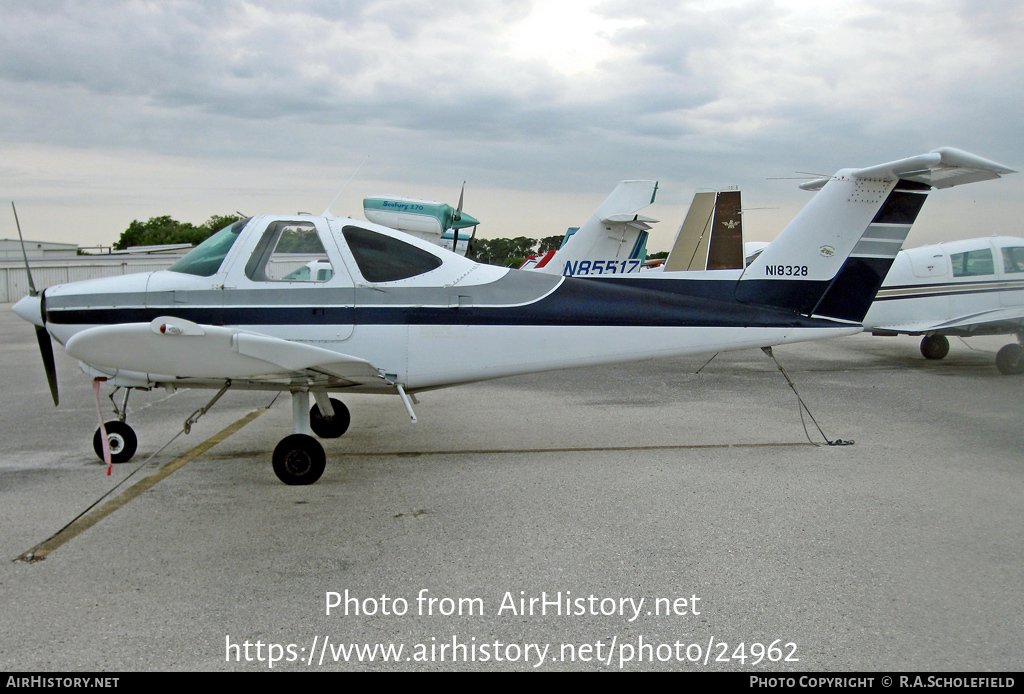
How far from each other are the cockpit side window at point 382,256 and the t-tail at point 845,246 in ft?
9.98

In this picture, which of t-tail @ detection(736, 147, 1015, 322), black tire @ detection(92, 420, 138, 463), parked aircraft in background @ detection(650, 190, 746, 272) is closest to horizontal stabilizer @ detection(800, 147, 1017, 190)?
t-tail @ detection(736, 147, 1015, 322)

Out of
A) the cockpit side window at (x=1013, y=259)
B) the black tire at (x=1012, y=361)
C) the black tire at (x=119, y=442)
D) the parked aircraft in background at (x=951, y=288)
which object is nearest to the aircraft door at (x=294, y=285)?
the black tire at (x=119, y=442)

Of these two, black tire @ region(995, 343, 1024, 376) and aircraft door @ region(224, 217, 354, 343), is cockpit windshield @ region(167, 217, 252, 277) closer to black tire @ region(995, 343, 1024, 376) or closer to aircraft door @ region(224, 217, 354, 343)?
aircraft door @ region(224, 217, 354, 343)

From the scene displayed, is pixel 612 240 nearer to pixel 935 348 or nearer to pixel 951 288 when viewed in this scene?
pixel 951 288

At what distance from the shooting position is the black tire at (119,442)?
588cm

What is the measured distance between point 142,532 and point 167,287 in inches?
76.3

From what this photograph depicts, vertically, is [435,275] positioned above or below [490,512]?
above

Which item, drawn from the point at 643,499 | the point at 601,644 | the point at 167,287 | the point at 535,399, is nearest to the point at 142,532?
the point at 167,287

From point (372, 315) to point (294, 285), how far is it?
25.5 inches

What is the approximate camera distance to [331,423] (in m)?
6.89

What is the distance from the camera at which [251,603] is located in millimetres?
3379

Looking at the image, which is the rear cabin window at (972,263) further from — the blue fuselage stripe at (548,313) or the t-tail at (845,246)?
the blue fuselage stripe at (548,313)

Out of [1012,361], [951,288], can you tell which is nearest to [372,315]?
[1012,361]

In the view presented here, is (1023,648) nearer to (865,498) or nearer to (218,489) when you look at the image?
(865,498)
